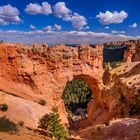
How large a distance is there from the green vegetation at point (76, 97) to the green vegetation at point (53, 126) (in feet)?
147

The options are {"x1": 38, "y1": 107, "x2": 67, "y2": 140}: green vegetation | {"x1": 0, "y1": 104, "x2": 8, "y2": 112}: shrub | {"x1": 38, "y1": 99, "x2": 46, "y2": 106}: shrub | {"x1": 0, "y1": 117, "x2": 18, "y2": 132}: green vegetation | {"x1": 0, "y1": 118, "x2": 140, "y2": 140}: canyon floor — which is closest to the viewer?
{"x1": 0, "y1": 118, "x2": 140, "y2": 140}: canyon floor

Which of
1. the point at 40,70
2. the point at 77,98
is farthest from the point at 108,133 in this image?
the point at 77,98

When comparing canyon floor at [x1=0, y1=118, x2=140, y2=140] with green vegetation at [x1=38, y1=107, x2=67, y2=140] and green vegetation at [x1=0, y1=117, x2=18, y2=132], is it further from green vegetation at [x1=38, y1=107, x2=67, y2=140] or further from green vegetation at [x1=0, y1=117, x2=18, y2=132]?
green vegetation at [x1=38, y1=107, x2=67, y2=140]

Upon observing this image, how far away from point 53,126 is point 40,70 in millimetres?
12062

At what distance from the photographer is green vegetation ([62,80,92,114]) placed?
247ft

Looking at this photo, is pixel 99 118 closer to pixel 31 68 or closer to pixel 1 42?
pixel 31 68

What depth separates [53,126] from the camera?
83.1 ft

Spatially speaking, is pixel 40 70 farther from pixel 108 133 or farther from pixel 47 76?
pixel 108 133

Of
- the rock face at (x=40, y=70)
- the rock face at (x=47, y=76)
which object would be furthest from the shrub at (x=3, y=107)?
the rock face at (x=40, y=70)

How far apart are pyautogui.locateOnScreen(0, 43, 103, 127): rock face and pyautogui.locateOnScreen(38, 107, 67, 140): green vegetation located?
3.31 meters

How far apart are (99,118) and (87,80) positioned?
5.24 m

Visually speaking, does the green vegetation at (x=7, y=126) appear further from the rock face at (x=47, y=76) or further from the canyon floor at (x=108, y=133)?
the rock face at (x=47, y=76)

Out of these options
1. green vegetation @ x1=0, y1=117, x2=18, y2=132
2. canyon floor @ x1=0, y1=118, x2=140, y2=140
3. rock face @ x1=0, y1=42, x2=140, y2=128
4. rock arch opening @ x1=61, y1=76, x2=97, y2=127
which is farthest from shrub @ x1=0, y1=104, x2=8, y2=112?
rock arch opening @ x1=61, y1=76, x2=97, y2=127

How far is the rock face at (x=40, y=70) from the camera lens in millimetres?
34594
